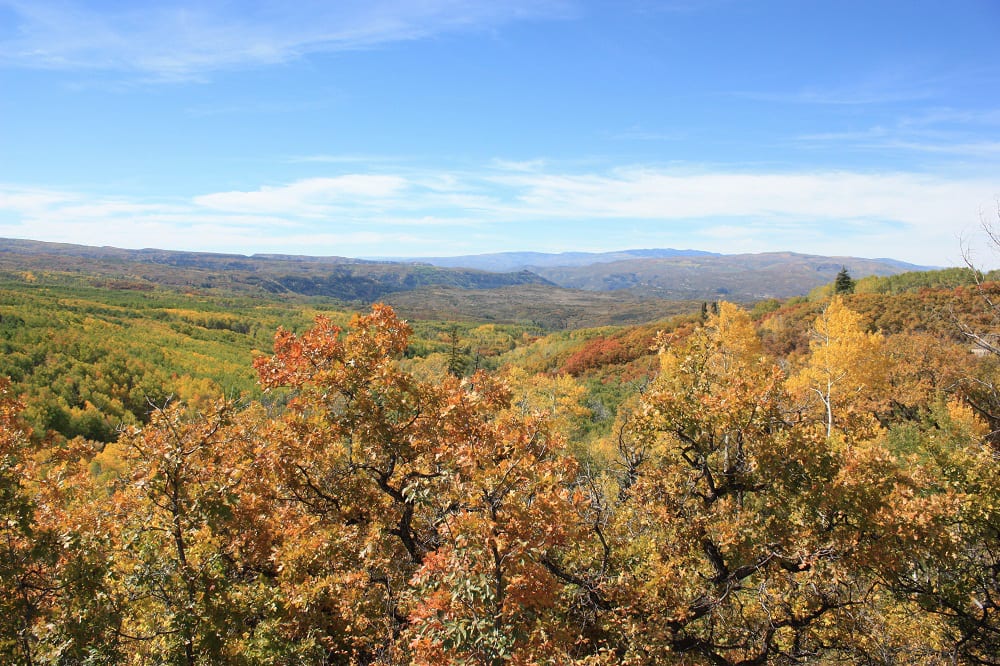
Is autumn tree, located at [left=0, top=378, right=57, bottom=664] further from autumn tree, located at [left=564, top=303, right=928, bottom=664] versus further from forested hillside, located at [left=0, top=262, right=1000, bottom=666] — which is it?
autumn tree, located at [left=564, top=303, right=928, bottom=664]

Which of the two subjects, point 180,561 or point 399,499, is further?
point 399,499

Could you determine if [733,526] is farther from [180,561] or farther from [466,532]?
[180,561]

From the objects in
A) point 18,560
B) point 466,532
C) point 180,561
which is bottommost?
point 18,560

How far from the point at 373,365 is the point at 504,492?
2.88 meters

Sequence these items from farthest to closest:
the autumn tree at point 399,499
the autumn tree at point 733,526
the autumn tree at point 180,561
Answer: the autumn tree at point 733,526, the autumn tree at point 180,561, the autumn tree at point 399,499

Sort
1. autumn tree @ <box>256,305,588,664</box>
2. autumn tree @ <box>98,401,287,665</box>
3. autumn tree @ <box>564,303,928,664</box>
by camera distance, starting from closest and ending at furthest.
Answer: autumn tree @ <box>256,305,588,664</box> → autumn tree @ <box>98,401,287,665</box> → autumn tree @ <box>564,303,928,664</box>

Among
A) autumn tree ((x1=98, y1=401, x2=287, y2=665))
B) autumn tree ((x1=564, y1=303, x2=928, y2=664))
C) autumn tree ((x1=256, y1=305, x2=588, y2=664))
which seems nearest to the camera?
autumn tree ((x1=256, y1=305, x2=588, y2=664))

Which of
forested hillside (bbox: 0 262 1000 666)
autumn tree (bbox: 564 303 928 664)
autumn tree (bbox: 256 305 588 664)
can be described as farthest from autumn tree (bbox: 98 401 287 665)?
autumn tree (bbox: 564 303 928 664)

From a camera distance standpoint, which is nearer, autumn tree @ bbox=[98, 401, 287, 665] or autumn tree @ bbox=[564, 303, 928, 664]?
autumn tree @ bbox=[98, 401, 287, 665]

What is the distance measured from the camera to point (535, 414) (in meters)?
7.84

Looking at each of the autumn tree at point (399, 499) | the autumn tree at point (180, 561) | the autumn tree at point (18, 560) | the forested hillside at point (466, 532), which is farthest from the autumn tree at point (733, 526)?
the autumn tree at point (18, 560)

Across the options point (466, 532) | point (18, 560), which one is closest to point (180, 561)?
point (18, 560)

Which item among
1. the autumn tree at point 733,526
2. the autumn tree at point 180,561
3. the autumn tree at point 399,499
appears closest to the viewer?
the autumn tree at point 399,499

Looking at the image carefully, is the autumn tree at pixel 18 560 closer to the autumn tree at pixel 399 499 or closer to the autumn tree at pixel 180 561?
the autumn tree at pixel 180 561
